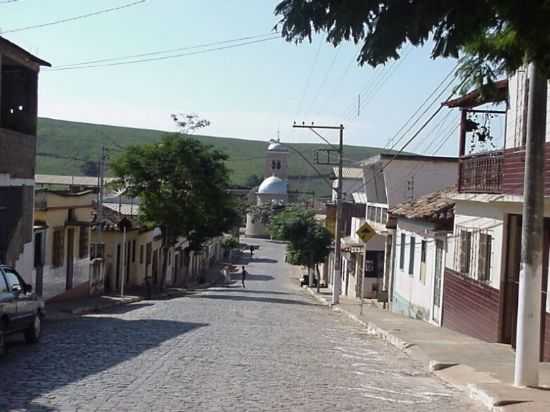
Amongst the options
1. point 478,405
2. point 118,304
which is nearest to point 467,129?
point 478,405

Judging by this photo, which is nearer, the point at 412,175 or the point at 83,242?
the point at 83,242

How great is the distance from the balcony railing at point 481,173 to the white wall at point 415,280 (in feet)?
18.0

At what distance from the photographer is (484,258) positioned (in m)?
20.2

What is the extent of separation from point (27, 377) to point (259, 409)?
3671mm

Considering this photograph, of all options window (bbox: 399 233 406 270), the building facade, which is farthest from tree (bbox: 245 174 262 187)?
the building facade

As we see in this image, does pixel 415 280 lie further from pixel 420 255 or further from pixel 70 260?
pixel 70 260

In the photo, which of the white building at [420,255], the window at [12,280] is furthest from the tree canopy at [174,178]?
the window at [12,280]

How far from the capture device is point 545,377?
1328 centimetres

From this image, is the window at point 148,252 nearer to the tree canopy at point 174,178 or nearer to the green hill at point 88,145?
the tree canopy at point 174,178

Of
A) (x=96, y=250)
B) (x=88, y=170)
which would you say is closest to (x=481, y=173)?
(x=96, y=250)

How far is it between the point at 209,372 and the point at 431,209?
52.3ft

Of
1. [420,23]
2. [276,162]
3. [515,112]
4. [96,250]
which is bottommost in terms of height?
[96,250]

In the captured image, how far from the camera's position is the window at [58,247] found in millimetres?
30031

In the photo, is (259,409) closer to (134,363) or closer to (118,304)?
(134,363)
